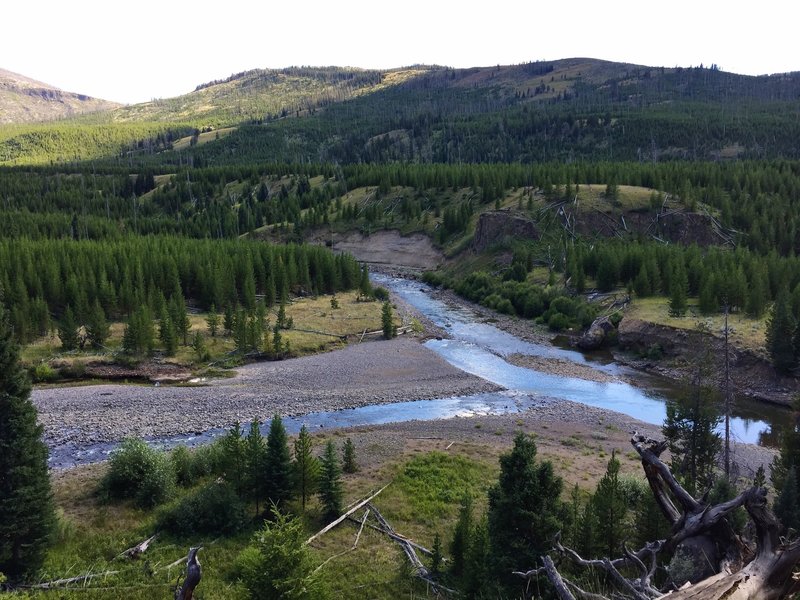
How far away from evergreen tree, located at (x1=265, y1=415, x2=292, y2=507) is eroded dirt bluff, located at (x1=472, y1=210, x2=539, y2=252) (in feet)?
237

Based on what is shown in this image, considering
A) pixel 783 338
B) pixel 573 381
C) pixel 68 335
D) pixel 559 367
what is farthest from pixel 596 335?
pixel 68 335

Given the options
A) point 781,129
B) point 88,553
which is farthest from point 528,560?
point 781,129

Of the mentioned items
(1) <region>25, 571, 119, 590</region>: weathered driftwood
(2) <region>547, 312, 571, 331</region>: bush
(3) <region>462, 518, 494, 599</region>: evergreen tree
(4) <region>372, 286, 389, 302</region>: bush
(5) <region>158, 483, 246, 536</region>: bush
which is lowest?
(2) <region>547, 312, 571, 331</region>: bush

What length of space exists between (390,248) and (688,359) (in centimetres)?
7595

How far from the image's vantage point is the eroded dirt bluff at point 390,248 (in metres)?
111

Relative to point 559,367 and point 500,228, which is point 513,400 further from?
point 500,228

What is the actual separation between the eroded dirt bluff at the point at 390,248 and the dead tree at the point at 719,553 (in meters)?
99.5

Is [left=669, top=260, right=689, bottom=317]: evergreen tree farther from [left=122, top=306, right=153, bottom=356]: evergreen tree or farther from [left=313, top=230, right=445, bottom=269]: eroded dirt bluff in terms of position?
[left=122, top=306, right=153, bottom=356]: evergreen tree

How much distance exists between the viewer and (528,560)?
16.7 metres

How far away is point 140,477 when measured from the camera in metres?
27.8

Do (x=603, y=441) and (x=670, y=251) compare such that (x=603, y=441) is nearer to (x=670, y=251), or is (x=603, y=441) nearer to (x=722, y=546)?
(x=722, y=546)

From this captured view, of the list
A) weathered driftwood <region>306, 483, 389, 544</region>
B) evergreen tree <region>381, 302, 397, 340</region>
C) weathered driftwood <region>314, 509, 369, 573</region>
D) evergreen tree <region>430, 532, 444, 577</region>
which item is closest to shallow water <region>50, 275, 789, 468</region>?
evergreen tree <region>381, 302, 397, 340</region>

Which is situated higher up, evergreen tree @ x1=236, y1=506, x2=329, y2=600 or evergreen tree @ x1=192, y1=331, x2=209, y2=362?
evergreen tree @ x1=236, y1=506, x2=329, y2=600

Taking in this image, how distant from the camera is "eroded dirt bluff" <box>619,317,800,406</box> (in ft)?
150
